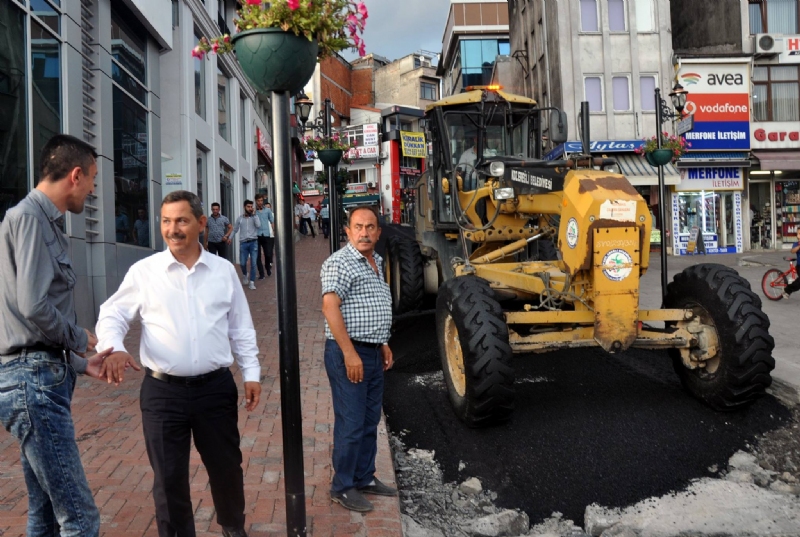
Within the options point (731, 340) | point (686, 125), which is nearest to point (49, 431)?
point (731, 340)

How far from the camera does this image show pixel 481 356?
540 cm

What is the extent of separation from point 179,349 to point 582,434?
3.55m

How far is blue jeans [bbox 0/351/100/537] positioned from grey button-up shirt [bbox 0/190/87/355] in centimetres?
9

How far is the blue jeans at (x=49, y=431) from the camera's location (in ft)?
8.82

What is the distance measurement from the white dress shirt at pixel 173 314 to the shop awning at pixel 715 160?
24583mm

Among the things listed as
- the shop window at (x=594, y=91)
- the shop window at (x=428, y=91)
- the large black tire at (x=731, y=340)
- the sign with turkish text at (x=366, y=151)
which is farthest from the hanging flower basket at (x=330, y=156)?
the shop window at (x=428, y=91)

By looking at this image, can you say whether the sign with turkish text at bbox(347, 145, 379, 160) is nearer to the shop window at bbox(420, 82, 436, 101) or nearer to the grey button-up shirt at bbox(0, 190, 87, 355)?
the shop window at bbox(420, 82, 436, 101)

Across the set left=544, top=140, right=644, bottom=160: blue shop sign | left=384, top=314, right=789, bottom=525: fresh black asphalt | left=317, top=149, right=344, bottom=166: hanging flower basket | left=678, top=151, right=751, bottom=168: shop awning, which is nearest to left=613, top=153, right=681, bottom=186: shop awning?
left=544, top=140, right=644, bottom=160: blue shop sign

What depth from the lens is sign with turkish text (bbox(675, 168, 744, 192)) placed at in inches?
1006

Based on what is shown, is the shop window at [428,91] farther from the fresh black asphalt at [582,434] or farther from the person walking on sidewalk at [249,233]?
the fresh black asphalt at [582,434]

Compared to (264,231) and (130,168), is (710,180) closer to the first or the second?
(264,231)

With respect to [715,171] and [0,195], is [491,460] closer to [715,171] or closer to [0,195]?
[0,195]

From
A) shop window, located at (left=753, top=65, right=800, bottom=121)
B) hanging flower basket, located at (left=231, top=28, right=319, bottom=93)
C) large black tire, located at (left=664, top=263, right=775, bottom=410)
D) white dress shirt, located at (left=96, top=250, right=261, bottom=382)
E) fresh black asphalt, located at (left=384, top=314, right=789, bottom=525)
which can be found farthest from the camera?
shop window, located at (left=753, top=65, right=800, bottom=121)

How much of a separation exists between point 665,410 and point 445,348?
1.91 m
